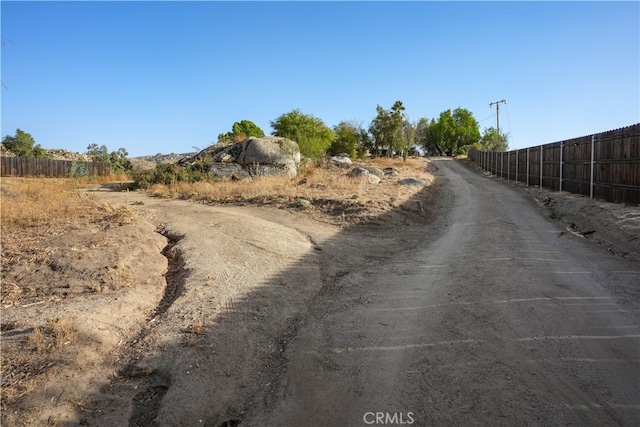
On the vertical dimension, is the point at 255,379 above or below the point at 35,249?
below

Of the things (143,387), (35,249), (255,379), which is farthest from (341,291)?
(35,249)

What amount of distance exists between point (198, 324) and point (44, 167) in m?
36.6

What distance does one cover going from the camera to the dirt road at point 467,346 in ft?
10.6

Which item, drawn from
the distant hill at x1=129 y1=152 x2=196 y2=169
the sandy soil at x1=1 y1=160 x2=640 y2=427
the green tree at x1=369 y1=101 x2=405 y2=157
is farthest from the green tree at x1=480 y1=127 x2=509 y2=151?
Answer: the sandy soil at x1=1 y1=160 x2=640 y2=427

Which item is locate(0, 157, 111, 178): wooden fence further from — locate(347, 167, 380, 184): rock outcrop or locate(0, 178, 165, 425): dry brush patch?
locate(0, 178, 165, 425): dry brush patch

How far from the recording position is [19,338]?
4129 millimetres

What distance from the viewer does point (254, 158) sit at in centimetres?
2198

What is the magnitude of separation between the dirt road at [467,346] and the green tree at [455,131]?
69.8 meters

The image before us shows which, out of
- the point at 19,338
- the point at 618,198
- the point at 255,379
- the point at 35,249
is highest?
the point at 618,198

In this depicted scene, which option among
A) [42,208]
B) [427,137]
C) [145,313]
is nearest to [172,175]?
[42,208]

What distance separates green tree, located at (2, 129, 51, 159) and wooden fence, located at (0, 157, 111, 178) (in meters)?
12.7

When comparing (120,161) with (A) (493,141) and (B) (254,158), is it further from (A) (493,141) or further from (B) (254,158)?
(A) (493,141)

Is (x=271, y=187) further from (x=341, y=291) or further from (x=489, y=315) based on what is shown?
(x=489, y=315)

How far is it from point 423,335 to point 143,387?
8.97 ft
